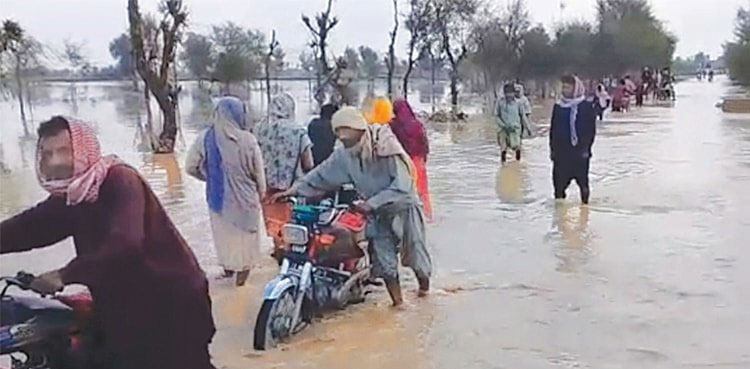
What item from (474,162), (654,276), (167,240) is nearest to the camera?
(167,240)

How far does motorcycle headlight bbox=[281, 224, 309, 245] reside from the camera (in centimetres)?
627

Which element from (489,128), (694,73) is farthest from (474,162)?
(694,73)

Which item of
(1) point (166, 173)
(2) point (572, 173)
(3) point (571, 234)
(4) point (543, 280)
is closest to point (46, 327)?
(4) point (543, 280)

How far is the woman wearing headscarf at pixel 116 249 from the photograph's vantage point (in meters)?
2.85

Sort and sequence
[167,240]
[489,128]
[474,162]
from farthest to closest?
[489,128] → [474,162] → [167,240]

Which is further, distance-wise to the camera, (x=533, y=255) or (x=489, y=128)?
(x=489, y=128)

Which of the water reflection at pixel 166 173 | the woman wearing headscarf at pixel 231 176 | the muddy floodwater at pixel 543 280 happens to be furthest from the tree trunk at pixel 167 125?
the woman wearing headscarf at pixel 231 176

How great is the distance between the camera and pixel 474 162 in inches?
717

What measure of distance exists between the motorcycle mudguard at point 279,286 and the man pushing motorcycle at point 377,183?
0.62 m

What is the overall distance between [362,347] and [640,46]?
53697 mm

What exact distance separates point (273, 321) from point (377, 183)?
1224mm

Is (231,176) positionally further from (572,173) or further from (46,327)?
(572,173)

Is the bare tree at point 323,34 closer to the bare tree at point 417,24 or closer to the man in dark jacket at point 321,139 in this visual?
the bare tree at point 417,24

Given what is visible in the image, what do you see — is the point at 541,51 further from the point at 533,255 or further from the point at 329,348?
the point at 329,348
